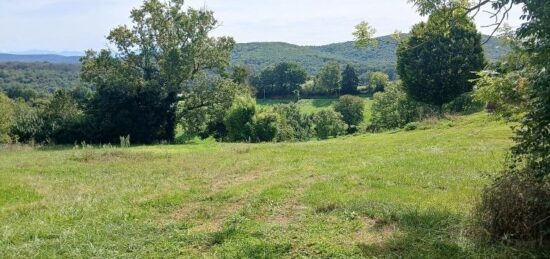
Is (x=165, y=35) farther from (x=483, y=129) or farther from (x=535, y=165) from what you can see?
(x=535, y=165)

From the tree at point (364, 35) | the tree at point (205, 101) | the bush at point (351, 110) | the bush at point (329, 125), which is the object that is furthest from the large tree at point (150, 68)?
the bush at point (351, 110)

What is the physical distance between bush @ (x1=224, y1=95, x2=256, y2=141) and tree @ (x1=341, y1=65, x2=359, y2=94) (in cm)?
5869

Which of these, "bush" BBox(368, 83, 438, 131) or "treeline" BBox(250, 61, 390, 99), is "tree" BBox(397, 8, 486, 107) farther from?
"treeline" BBox(250, 61, 390, 99)

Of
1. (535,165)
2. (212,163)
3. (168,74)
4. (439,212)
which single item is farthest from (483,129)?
(168,74)

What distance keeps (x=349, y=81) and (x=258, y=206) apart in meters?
89.7

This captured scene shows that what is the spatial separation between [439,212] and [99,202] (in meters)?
7.47

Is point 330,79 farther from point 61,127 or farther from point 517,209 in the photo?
Answer: point 517,209

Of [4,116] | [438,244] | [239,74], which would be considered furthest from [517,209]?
[4,116]

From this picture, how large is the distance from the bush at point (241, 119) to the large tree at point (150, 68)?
3.64 metres

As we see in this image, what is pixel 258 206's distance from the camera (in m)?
9.80

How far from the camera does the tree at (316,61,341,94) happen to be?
315 feet

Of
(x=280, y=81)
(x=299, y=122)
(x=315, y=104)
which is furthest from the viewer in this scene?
(x=280, y=81)

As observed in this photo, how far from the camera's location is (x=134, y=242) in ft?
25.4

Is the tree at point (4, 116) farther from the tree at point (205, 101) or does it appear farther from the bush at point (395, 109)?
the bush at point (395, 109)
